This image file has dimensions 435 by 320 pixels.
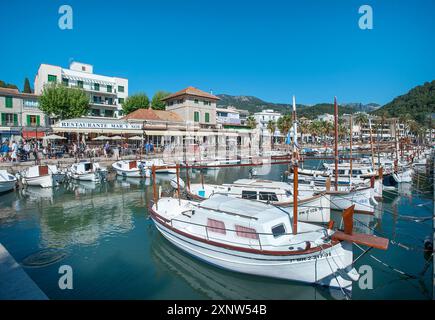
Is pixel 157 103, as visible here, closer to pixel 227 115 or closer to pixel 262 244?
pixel 227 115

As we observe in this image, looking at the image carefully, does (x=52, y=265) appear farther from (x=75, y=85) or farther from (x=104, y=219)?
(x=75, y=85)

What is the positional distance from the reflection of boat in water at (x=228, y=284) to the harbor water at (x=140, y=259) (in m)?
0.04

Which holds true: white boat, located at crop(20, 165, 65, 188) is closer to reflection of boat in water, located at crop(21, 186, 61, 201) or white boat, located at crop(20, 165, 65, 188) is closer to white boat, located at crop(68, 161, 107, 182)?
reflection of boat in water, located at crop(21, 186, 61, 201)

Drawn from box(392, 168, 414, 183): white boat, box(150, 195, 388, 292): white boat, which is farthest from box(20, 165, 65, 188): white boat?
box(392, 168, 414, 183): white boat

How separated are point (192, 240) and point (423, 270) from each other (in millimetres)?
10409

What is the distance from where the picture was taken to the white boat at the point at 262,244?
386 inches

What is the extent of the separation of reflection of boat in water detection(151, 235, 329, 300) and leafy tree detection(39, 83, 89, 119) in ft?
139

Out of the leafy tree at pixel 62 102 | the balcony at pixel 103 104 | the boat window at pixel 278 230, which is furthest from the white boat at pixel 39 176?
the balcony at pixel 103 104

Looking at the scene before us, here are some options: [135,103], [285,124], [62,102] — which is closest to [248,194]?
[62,102]

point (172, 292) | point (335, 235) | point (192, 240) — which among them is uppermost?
point (335, 235)

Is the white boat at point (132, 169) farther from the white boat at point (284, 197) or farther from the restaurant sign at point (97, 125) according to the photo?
the white boat at point (284, 197)

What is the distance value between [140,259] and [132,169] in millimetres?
23610

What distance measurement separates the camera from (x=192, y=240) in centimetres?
1198

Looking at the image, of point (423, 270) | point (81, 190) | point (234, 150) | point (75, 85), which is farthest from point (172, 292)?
point (75, 85)
